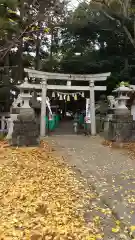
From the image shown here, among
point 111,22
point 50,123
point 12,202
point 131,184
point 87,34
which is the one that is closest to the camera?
point 12,202

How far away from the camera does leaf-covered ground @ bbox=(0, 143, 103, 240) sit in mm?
2418

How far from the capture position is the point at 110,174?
4.54 m

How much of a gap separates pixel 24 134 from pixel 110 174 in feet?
10.9

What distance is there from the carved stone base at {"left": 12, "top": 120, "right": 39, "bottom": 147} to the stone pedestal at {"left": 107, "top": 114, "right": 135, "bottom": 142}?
122 inches

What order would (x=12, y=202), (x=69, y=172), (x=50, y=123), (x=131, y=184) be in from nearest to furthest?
(x=12, y=202) → (x=131, y=184) → (x=69, y=172) → (x=50, y=123)

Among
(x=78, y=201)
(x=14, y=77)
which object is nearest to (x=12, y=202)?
(x=78, y=201)

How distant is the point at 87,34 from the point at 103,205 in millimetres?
15612

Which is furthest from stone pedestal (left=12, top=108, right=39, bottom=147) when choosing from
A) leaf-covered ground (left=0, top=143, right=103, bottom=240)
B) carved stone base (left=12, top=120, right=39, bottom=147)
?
leaf-covered ground (left=0, top=143, right=103, bottom=240)

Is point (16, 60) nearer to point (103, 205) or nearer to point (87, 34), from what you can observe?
point (87, 34)

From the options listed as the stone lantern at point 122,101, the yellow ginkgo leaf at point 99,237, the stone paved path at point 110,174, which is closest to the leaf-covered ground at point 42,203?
the yellow ginkgo leaf at point 99,237

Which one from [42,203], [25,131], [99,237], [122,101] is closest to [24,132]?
[25,131]

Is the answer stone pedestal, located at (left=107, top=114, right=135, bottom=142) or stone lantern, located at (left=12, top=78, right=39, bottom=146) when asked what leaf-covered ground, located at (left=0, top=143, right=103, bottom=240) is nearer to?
stone lantern, located at (left=12, top=78, right=39, bottom=146)

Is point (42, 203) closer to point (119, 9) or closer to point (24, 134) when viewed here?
point (24, 134)

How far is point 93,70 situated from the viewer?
50.8 ft
